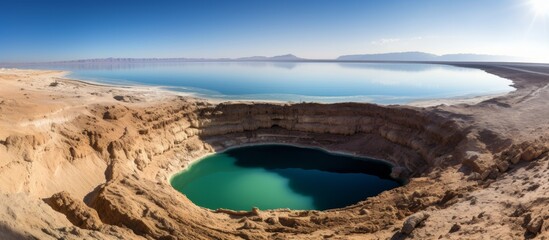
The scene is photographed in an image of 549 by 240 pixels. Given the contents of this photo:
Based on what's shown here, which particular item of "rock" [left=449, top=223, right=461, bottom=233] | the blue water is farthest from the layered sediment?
the blue water

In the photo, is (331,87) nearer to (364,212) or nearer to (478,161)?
(478,161)

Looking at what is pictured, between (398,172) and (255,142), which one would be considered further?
(255,142)

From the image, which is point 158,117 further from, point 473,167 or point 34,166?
point 473,167

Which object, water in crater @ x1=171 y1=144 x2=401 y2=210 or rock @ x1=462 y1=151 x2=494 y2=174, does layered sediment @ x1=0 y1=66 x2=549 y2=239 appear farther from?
water in crater @ x1=171 y1=144 x2=401 y2=210

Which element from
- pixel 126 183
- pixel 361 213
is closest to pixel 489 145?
pixel 361 213

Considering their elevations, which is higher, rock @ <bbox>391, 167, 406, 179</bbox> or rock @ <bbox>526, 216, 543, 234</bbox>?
rock @ <bbox>526, 216, 543, 234</bbox>

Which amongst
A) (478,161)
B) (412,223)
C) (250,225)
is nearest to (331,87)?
(478,161)
